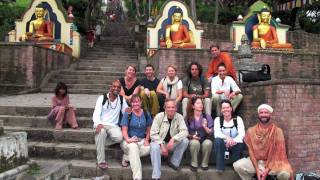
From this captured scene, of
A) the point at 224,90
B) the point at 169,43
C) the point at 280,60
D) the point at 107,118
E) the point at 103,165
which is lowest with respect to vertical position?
the point at 103,165

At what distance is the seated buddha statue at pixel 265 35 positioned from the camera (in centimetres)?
1609

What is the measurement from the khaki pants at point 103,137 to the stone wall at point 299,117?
238 centimetres

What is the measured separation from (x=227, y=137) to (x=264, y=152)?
1.99 ft

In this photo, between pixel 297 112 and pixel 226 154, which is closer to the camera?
pixel 226 154

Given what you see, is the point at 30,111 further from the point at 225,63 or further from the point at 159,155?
the point at 225,63

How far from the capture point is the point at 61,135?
780 cm

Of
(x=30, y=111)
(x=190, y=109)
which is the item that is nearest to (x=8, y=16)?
(x=30, y=111)

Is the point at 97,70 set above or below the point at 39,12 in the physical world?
below

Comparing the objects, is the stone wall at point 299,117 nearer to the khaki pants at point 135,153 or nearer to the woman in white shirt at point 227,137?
the woman in white shirt at point 227,137

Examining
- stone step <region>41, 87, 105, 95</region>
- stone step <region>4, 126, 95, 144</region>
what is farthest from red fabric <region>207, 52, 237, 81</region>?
stone step <region>41, 87, 105, 95</region>

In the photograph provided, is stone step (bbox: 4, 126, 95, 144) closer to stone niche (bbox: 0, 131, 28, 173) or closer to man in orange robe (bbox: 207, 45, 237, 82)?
man in orange robe (bbox: 207, 45, 237, 82)

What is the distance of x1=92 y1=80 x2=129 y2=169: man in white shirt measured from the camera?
6.80 meters

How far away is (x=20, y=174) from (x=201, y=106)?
3249 mm

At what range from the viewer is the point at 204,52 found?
1307 cm
